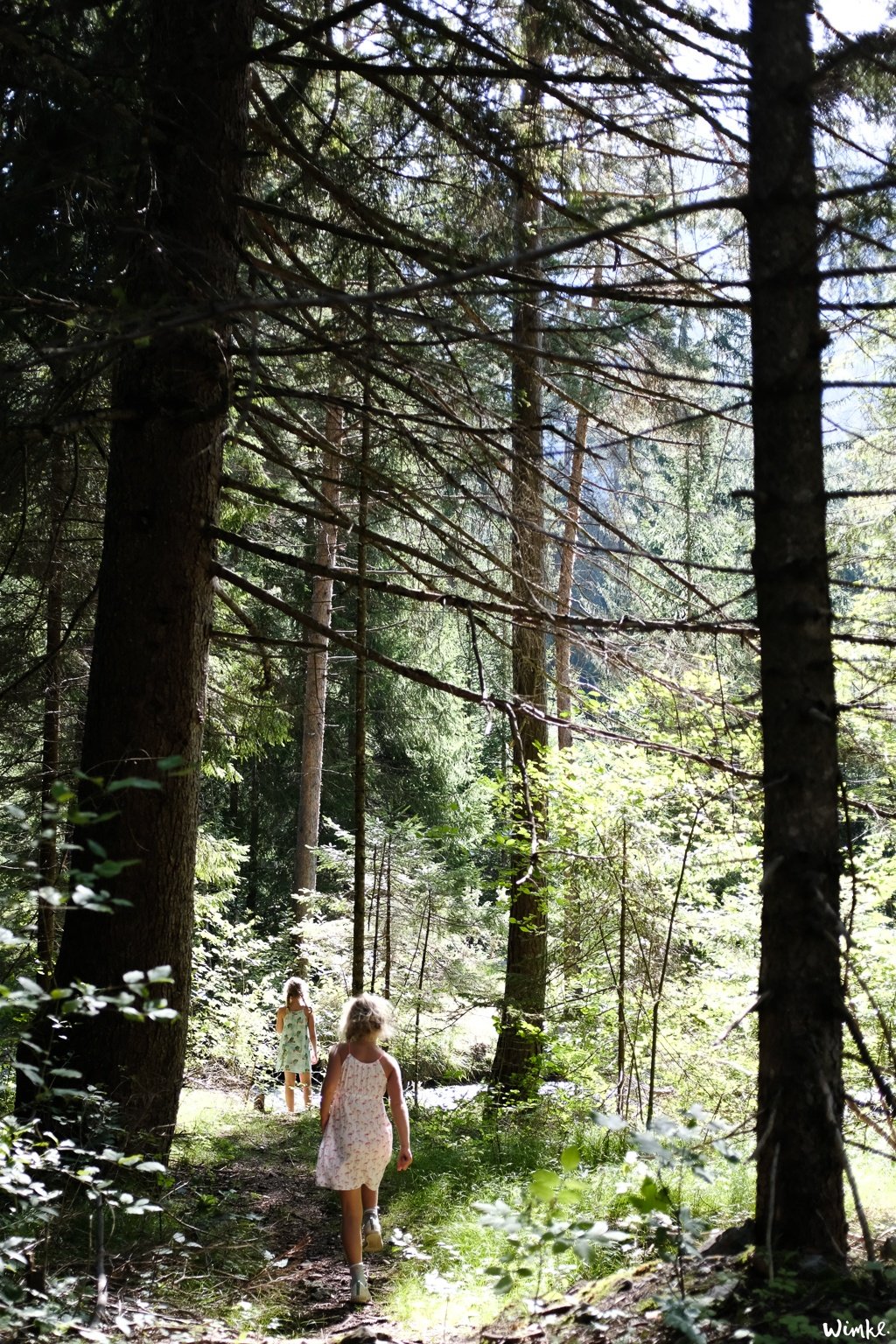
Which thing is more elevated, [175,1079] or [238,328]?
[238,328]

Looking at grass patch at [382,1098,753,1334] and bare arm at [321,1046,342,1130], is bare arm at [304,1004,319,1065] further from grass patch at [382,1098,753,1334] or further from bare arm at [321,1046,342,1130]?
bare arm at [321,1046,342,1130]

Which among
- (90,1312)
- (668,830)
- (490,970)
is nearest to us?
(90,1312)

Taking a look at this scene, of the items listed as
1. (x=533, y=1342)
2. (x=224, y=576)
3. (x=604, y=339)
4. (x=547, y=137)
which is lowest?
(x=533, y=1342)

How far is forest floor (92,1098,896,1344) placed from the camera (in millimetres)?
2811

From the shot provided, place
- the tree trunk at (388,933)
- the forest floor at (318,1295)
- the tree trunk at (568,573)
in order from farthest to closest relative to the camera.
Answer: the tree trunk at (388,933)
the tree trunk at (568,573)
the forest floor at (318,1295)

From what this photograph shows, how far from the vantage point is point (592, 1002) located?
27.0ft

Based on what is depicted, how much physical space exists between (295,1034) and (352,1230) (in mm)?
5211

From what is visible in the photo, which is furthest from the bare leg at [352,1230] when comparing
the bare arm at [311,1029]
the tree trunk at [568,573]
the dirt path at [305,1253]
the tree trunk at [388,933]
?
the tree trunk at [388,933]

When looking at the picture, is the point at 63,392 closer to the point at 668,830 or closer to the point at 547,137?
the point at 547,137

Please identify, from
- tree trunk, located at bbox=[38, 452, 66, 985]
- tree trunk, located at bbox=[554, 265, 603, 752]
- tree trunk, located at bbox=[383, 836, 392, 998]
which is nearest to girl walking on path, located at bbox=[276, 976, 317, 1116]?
tree trunk, located at bbox=[383, 836, 392, 998]

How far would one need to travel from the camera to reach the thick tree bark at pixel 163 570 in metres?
5.02

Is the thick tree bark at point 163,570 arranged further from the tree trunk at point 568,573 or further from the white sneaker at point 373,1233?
the tree trunk at point 568,573

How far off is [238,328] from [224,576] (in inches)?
61.6

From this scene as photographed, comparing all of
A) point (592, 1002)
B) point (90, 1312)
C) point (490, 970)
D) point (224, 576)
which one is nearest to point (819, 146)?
point (224, 576)
